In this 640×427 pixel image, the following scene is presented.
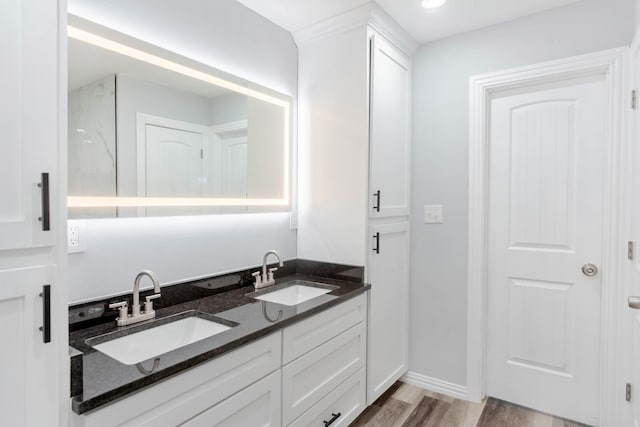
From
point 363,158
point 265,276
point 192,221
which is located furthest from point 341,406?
point 363,158

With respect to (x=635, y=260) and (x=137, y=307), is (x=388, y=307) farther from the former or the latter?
(x=137, y=307)

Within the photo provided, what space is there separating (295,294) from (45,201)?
1563 millimetres

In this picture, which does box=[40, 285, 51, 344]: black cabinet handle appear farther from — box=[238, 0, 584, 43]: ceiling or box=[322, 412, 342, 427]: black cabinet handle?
box=[238, 0, 584, 43]: ceiling

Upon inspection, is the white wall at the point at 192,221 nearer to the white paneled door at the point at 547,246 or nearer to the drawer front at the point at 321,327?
the drawer front at the point at 321,327

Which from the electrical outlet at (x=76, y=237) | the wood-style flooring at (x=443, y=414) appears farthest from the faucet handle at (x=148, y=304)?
the wood-style flooring at (x=443, y=414)

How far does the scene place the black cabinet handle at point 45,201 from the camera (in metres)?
0.83

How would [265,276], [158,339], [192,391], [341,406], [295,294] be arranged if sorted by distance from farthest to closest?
[295,294] → [265,276] → [341,406] → [158,339] → [192,391]

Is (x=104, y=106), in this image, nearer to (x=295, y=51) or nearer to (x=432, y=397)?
(x=295, y=51)

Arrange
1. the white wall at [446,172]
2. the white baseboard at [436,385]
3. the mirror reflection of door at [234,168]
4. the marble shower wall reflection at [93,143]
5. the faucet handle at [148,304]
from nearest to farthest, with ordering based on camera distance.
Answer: the marble shower wall reflection at [93,143], the faucet handle at [148,304], the mirror reflection of door at [234,168], the white wall at [446,172], the white baseboard at [436,385]

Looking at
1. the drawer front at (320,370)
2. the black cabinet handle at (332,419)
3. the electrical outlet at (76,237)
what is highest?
the electrical outlet at (76,237)

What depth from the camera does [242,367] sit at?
4.45ft

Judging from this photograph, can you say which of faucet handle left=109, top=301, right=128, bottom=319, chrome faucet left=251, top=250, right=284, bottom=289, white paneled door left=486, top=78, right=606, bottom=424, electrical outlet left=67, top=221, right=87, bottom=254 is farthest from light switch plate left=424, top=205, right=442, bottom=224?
electrical outlet left=67, top=221, right=87, bottom=254

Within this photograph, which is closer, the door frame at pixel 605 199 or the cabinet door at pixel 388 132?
the door frame at pixel 605 199

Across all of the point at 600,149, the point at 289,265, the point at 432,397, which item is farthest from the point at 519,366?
the point at 289,265
